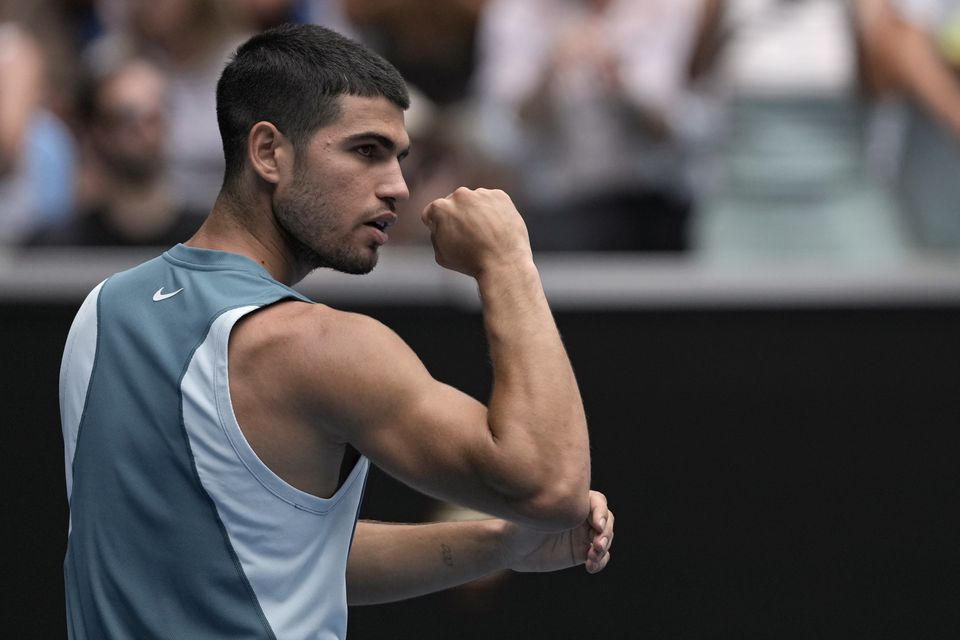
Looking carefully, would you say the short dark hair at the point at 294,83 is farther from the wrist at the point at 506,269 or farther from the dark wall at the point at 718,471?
the dark wall at the point at 718,471

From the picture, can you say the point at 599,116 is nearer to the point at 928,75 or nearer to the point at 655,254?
the point at 655,254

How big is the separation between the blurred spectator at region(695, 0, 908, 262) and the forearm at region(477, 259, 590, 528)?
12.8 feet

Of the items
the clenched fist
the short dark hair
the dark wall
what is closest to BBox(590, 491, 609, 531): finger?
the clenched fist

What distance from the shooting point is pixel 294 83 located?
8.91 feet

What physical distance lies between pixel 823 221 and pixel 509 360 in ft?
13.6

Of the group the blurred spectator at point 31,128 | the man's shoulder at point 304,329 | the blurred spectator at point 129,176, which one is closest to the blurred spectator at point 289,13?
the blurred spectator at point 129,176

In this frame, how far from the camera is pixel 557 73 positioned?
629 centimetres

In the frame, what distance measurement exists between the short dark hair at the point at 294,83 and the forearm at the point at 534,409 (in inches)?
19.4

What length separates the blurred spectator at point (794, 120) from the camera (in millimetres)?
6402

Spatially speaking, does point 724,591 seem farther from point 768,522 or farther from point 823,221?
point 823,221

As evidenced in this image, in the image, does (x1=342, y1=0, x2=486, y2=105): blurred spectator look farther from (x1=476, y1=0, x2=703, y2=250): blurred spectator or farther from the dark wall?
the dark wall

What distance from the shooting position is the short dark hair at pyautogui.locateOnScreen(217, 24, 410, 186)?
107 inches

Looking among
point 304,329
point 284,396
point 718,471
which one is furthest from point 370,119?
point 718,471

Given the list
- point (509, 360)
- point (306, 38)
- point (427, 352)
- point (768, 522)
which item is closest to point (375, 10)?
point (427, 352)
